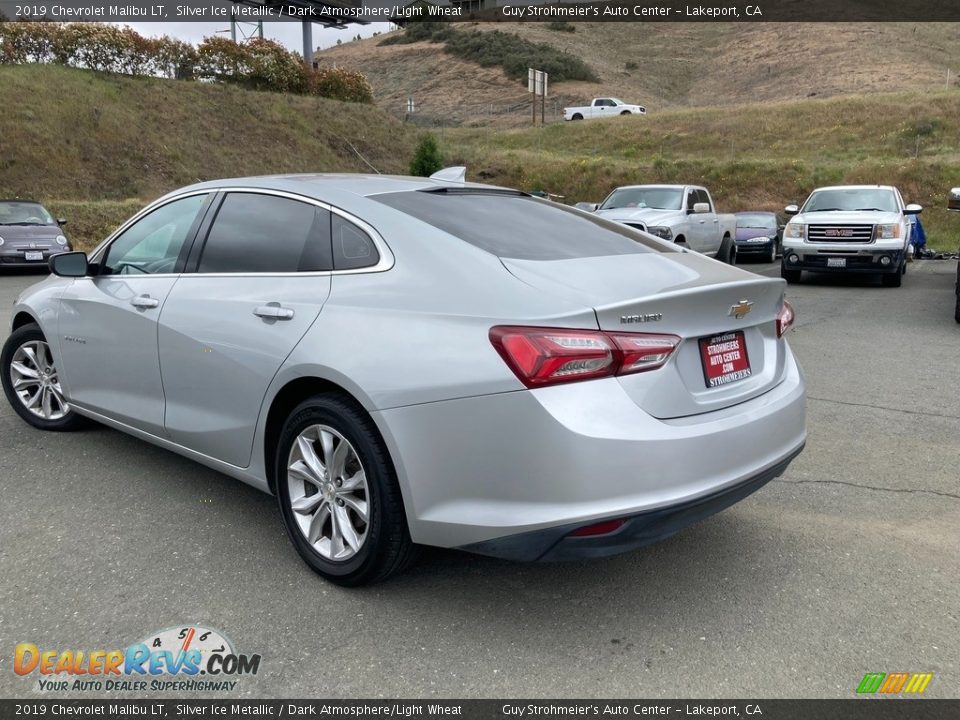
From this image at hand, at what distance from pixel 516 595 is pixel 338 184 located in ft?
6.51

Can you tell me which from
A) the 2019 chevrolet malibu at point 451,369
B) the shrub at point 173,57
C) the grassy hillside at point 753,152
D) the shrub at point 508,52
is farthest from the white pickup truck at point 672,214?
the shrub at point 508,52

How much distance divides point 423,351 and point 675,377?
891mm

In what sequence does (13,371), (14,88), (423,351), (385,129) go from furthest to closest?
(385,129) → (14,88) → (13,371) → (423,351)

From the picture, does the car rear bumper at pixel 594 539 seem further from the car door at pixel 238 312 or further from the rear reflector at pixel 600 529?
the car door at pixel 238 312

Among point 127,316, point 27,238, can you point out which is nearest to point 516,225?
point 127,316

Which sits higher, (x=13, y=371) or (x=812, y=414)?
(x=13, y=371)

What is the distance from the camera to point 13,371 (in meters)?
5.27

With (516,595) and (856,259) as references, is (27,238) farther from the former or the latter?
(516,595)

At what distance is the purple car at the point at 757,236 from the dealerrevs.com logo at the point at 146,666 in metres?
18.9

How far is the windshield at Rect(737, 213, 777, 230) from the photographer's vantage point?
66.5ft

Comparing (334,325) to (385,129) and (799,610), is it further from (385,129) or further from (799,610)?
(385,129)

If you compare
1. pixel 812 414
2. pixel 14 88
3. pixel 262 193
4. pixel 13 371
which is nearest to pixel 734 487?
pixel 262 193

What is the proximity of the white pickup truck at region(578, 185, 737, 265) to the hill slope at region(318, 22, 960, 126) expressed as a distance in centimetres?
4153

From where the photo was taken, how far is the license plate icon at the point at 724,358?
2943 millimetres
